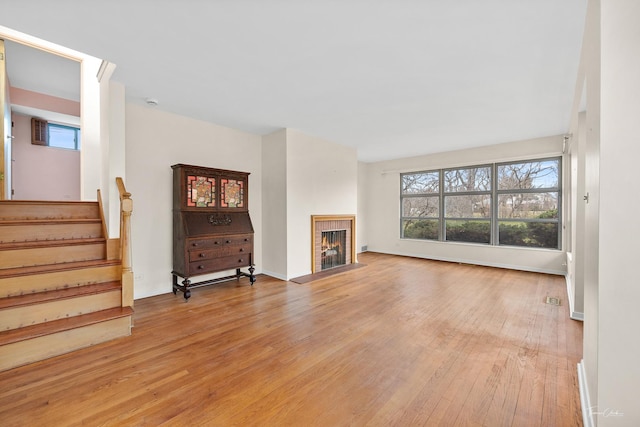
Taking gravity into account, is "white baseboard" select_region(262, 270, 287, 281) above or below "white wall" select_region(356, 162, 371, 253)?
below

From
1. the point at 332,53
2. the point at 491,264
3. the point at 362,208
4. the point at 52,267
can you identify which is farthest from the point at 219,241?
the point at 491,264

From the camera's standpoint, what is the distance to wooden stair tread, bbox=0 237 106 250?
8.33ft

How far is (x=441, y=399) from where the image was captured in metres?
1.68

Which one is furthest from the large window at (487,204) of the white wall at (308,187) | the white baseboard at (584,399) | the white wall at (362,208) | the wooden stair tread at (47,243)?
the wooden stair tread at (47,243)

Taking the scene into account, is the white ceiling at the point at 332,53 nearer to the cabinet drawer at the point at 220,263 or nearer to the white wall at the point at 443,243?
the white wall at the point at 443,243

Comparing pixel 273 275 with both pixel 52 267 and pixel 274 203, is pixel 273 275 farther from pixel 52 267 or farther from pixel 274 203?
pixel 52 267

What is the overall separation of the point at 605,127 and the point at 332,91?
8.21 feet

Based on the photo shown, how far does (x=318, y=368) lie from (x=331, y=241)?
3.55 meters

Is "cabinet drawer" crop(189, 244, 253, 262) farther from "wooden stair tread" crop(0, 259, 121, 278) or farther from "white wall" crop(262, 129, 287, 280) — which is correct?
"wooden stair tread" crop(0, 259, 121, 278)

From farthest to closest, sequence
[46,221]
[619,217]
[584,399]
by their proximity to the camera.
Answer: [46,221], [584,399], [619,217]

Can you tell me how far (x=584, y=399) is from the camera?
1.60 meters

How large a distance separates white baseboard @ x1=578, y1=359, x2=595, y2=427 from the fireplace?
143 inches

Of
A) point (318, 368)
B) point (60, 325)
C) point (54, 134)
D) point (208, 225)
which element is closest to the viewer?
point (318, 368)

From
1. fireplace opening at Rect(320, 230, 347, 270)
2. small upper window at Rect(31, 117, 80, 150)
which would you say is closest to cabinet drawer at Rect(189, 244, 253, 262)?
fireplace opening at Rect(320, 230, 347, 270)
